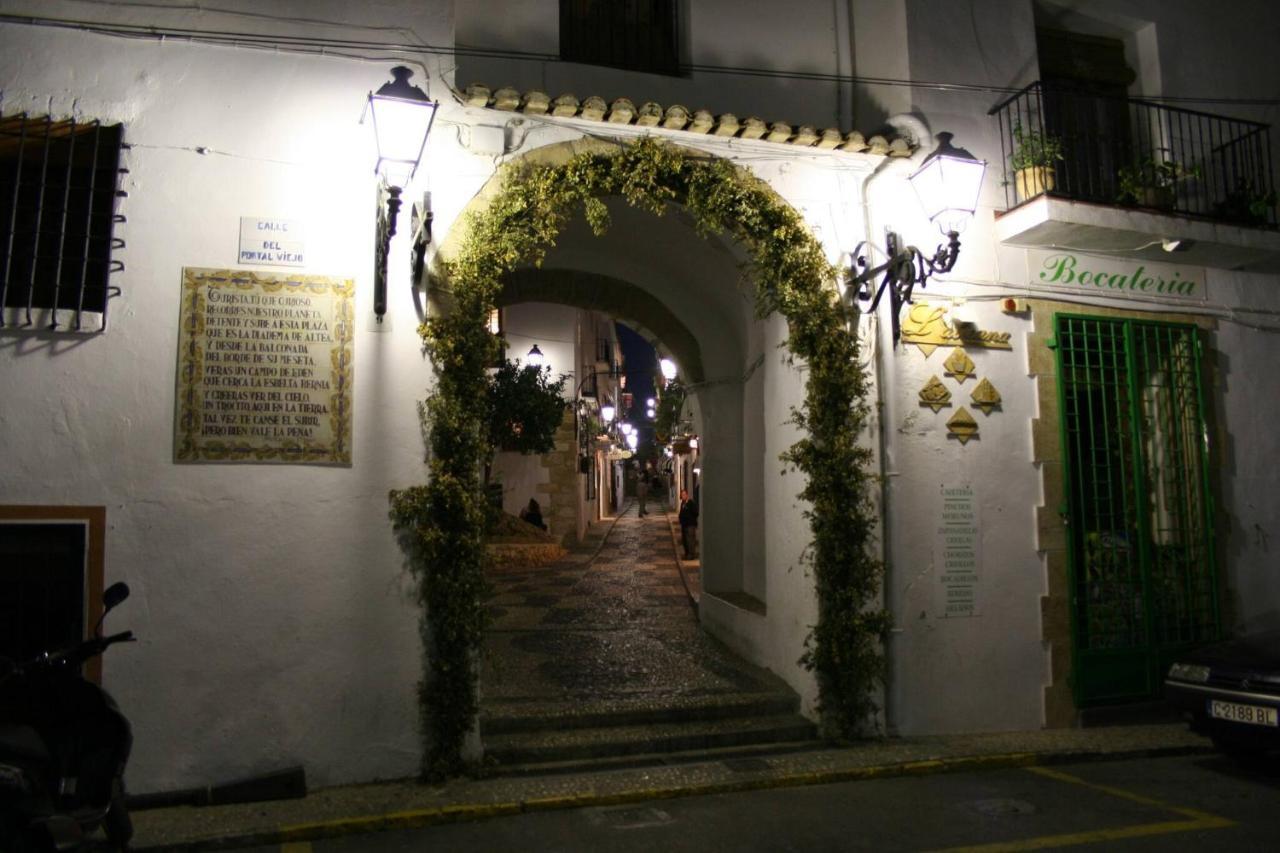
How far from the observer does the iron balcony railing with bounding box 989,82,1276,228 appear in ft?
25.2

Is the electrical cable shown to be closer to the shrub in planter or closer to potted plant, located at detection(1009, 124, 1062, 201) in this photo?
potted plant, located at detection(1009, 124, 1062, 201)

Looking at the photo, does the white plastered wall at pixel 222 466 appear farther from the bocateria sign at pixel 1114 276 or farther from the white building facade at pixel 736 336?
the bocateria sign at pixel 1114 276

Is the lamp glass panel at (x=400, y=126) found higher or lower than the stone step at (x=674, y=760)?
A: higher

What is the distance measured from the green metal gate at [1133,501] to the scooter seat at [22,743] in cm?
729

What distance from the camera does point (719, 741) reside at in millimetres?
6500

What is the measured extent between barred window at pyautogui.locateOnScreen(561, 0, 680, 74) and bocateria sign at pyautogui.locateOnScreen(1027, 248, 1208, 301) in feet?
12.6

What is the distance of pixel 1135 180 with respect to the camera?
7.76 meters

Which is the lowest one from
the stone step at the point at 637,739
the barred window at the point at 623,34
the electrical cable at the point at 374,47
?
the stone step at the point at 637,739

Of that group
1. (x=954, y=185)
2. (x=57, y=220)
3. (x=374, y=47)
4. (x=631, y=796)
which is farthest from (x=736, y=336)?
(x=57, y=220)

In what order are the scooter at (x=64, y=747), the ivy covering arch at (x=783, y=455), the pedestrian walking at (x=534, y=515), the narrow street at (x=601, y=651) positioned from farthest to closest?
the pedestrian walking at (x=534, y=515)
the narrow street at (x=601, y=651)
the ivy covering arch at (x=783, y=455)
the scooter at (x=64, y=747)

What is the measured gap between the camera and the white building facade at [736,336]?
5.55 m

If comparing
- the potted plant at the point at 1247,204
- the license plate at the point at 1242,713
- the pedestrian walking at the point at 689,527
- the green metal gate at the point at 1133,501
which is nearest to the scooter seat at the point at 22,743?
the license plate at the point at 1242,713

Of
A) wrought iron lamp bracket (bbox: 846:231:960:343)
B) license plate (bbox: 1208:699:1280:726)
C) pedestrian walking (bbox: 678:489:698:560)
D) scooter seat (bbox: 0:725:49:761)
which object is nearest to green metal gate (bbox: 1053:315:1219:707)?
license plate (bbox: 1208:699:1280:726)

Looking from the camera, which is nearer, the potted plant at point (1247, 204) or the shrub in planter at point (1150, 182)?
the shrub in planter at point (1150, 182)
